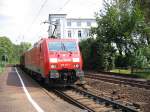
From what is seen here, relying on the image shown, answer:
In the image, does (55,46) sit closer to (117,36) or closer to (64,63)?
(64,63)

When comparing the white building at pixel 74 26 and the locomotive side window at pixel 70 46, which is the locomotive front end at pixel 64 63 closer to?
the locomotive side window at pixel 70 46

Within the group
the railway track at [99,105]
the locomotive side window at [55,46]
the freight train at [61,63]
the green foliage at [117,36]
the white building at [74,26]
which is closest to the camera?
the railway track at [99,105]

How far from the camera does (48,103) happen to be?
1633 cm

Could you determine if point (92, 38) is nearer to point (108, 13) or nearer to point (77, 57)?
point (108, 13)

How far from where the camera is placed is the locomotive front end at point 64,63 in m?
22.9

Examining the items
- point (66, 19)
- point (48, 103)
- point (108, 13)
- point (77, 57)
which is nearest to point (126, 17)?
point (108, 13)

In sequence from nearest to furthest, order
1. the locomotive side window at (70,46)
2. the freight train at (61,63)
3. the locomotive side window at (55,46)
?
the freight train at (61,63) < the locomotive side window at (55,46) < the locomotive side window at (70,46)

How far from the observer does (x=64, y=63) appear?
23.1m

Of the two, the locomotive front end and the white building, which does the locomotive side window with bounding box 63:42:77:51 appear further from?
the white building

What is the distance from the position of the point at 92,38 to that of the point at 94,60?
3197mm

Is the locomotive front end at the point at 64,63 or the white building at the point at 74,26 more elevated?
the white building at the point at 74,26

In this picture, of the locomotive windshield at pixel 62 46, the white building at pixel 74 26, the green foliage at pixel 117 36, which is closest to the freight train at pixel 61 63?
the locomotive windshield at pixel 62 46

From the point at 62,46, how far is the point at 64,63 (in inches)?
51.0

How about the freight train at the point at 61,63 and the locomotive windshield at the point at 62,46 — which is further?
the locomotive windshield at the point at 62,46
